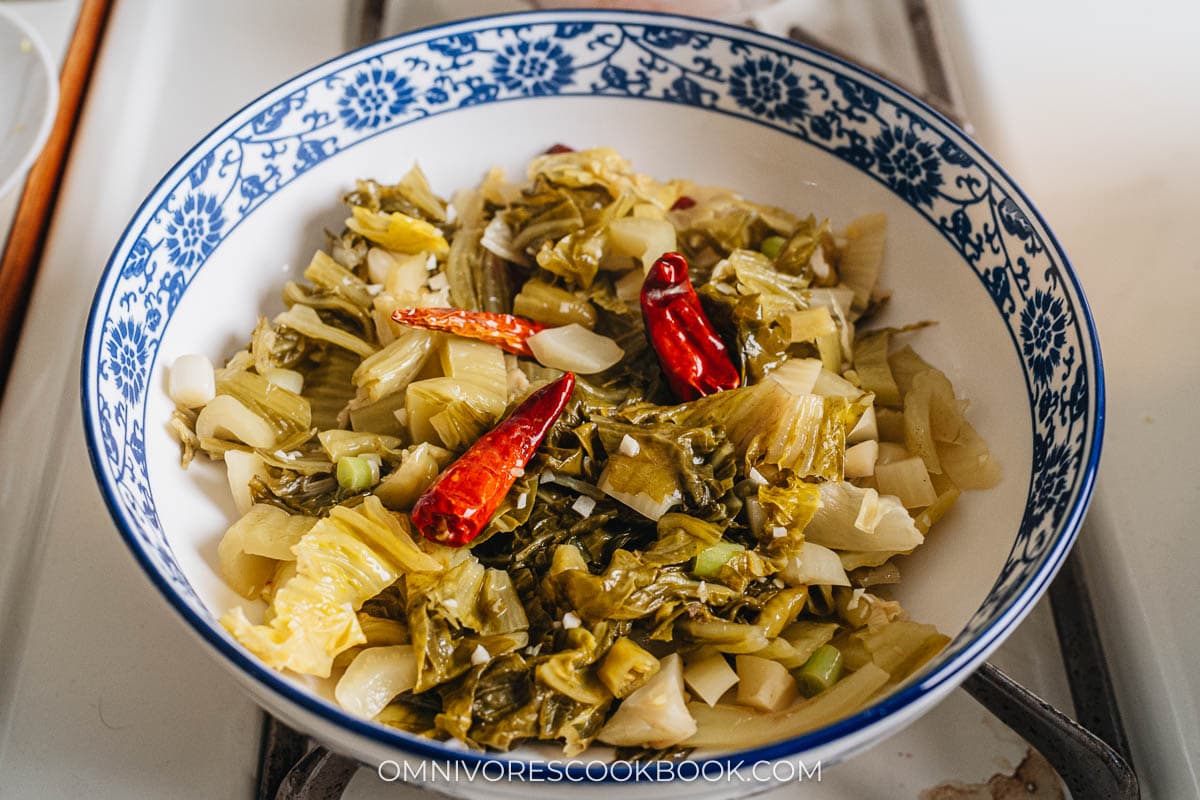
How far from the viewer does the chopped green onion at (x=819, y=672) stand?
1.34 metres

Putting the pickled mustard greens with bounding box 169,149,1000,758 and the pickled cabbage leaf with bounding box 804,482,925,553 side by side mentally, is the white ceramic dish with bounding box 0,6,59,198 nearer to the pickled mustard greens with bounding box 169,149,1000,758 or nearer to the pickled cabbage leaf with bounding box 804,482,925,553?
the pickled mustard greens with bounding box 169,149,1000,758

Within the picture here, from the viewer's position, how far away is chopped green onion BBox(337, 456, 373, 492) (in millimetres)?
1464

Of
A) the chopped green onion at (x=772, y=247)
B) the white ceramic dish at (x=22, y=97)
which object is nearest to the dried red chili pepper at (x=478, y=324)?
the chopped green onion at (x=772, y=247)

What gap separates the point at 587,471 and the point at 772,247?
0.59 metres

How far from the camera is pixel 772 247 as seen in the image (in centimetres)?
182

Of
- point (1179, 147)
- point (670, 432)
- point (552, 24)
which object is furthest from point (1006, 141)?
point (670, 432)

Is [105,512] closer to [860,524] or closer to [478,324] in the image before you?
[478,324]

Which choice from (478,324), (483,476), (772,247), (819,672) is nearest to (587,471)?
(483,476)

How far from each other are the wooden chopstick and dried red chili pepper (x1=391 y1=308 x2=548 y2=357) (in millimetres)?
883

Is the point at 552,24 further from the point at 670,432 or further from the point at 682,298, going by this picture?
the point at 670,432

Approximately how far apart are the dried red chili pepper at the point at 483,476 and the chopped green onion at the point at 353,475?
0.36ft

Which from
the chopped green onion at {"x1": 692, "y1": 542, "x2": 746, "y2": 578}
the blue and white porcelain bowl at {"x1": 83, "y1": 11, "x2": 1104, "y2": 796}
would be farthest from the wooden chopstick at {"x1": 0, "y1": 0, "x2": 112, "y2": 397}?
the chopped green onion at {"x1": 692, "y1": 542, "x2": 746, "y2": 578}

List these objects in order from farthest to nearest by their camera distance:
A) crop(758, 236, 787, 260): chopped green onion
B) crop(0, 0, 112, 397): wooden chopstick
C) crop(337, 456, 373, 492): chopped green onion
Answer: crop(0, 0, 112, 397): wooden chopstick
crop(758, 236, 787, 260): chopped green onion
crop(337, 456, 373, 492): chopped green onion

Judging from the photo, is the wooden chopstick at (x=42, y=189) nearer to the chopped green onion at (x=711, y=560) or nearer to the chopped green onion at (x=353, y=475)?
the chopped green onion at (x=353, y=475)
